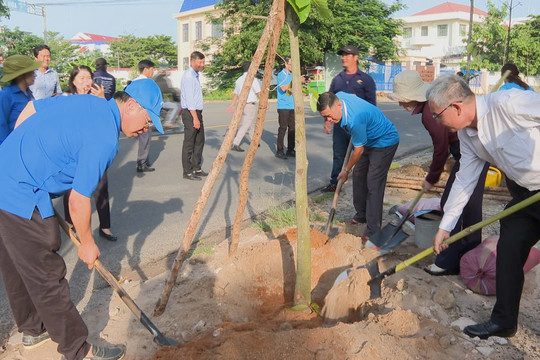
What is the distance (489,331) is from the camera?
3.33 m

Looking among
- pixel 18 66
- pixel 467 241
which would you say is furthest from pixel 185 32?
pixel 467 241

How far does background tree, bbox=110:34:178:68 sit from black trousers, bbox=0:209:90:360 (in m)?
52.2

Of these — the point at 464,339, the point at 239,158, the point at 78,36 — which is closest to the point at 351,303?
the point at 464,339

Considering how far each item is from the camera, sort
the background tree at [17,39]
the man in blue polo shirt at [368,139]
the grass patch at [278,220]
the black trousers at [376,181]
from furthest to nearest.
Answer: the background tree at [17,39] → the grass patch at [278,220] → the black trousers at [376,181] → the man in blue polo shirt at [368,139]

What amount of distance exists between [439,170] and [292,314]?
1.98 meters

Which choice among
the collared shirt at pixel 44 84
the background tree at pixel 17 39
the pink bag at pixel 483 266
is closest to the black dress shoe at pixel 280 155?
the collared shirt at pixel 44 84

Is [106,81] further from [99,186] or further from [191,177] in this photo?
[99,186]

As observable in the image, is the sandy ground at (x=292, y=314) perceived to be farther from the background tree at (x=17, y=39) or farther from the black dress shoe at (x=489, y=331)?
the background tree at (x=17, y=39)

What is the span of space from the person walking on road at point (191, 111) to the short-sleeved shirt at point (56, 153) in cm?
516

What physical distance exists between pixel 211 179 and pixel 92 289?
1.55 metres

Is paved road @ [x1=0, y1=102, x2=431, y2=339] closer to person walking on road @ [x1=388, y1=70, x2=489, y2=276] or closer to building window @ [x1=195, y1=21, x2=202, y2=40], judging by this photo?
person walking on road @ [x1=388, y1=70, x2=489, y2=276]

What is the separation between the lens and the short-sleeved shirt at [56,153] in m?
2.69

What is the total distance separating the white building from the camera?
180 ft

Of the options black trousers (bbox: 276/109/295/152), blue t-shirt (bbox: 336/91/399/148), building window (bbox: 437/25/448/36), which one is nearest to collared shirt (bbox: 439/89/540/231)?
blue t-shirt (bbox: 336/91/399/148)
